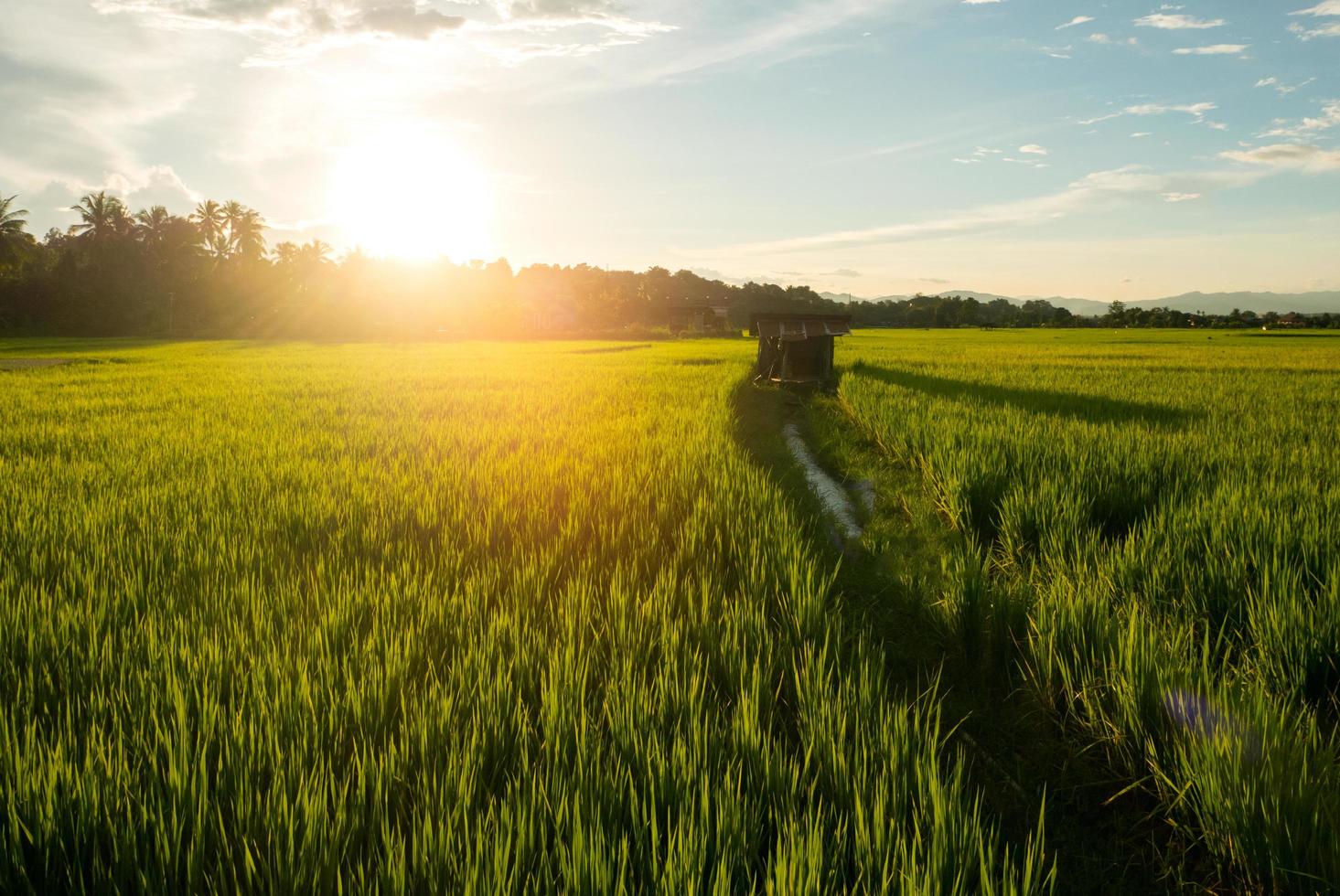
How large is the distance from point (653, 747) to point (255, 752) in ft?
2.79

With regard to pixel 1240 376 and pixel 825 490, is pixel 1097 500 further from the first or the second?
pixel 1240 376

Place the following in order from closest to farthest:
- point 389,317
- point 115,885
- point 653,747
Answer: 1. point 115,885
2. point 653,747
3. point 389,317

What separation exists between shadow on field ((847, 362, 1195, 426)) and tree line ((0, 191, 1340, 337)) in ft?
91.7

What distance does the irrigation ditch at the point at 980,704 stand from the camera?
1.62 metres

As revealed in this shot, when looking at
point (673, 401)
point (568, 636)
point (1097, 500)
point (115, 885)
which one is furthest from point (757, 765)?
point (673, 401)

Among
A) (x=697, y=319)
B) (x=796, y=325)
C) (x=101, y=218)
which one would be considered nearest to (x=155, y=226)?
(x=101, y=218)

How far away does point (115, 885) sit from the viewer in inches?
42.1

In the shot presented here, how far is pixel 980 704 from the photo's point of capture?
7.77ft

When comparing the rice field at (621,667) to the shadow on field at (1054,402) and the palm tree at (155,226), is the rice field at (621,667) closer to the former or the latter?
the shadow on field at (1054,402)

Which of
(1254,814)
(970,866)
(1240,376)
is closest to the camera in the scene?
(970,866)

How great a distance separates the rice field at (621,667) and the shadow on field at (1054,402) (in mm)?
1817

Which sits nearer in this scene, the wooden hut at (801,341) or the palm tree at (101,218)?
the wooden hut at (801,341)

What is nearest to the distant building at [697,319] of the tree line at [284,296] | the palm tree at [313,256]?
the tree line at [284,296]

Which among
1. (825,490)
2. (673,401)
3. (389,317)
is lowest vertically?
(825,490)
